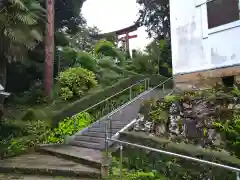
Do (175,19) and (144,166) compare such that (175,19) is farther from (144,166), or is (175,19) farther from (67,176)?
(67,176)

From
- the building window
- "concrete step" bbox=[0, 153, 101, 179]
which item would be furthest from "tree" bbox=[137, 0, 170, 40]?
"concrete step" bbox=[0, 153, 101, 179]

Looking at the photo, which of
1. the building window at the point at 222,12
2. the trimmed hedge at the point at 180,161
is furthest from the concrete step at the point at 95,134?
the building window at the point at 222,12

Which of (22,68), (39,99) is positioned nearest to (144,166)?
(39,99)

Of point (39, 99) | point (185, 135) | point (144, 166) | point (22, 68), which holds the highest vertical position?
point (22, 68)

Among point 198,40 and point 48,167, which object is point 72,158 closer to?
point 48,167

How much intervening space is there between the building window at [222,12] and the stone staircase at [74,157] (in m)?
2.57

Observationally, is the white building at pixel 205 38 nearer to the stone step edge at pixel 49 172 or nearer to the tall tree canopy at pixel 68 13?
the stone step edge at pixel 49 172

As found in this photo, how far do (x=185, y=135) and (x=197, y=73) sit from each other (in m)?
2.26

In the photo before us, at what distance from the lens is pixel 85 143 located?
841 centimetres

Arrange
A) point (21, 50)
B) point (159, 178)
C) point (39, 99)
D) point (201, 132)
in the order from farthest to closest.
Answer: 1. point (39, 99)
2. point (21, 50)
3. point (201, 132)
4. point (159, 178)

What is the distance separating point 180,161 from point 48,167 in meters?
3.15

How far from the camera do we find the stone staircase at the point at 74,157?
19.1 feet

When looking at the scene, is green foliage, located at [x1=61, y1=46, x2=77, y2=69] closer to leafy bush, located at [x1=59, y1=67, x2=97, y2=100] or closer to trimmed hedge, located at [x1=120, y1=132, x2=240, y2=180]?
leafy bush, located at [x1=59, y1=67, x2=97, y2=100]

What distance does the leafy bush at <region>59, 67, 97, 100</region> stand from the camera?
1180 centimetres
